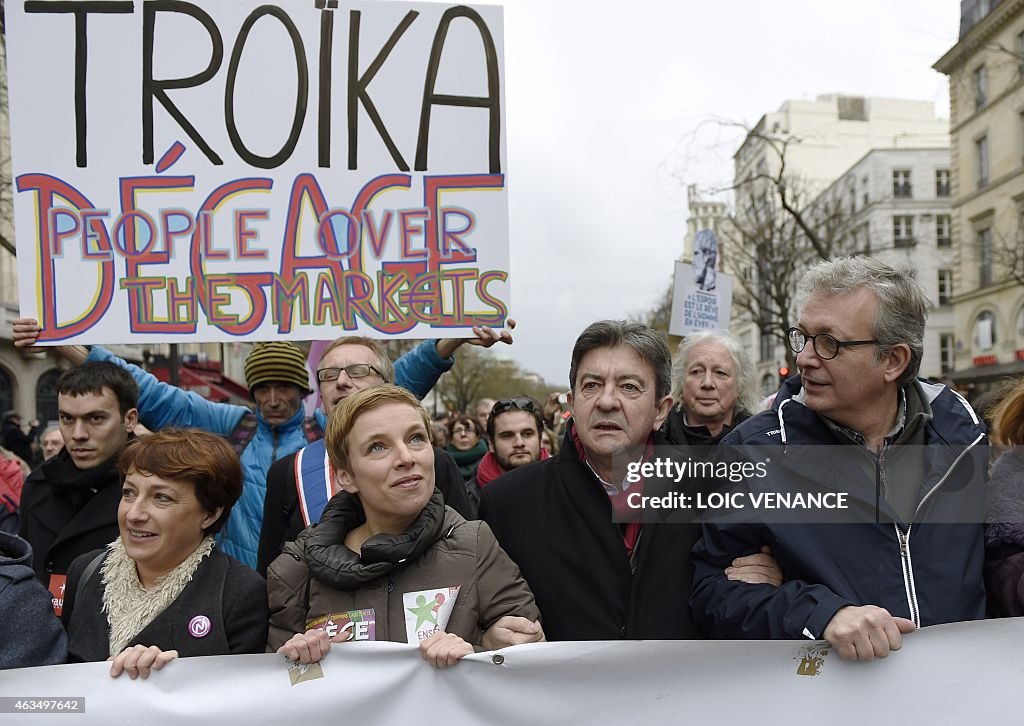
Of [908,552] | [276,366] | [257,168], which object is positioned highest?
[257,168]

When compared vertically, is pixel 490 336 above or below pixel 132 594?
above

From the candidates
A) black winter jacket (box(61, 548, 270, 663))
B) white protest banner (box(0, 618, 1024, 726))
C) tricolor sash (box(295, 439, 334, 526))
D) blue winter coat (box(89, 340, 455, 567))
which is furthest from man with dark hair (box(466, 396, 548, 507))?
white protest banner (box(0, 618, 1024, 726))

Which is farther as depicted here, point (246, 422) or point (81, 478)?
point (246, 422)

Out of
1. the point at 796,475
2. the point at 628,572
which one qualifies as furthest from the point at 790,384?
the point at 628,572

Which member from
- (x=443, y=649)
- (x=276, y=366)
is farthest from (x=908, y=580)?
(x=276, y=366)

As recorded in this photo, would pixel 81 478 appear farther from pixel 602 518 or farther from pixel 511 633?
pixel 602 518

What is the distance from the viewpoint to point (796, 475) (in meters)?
2.09

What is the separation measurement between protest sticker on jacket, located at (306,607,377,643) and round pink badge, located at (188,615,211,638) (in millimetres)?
280

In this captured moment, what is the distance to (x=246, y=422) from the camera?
3.71 meters

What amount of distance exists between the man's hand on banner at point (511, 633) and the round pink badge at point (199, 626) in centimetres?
71

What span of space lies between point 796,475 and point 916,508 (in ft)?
0.91

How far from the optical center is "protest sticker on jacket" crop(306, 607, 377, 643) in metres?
2.08

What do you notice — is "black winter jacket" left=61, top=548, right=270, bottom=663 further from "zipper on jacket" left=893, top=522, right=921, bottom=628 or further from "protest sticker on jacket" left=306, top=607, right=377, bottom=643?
"zipper on jacket" left=893, top=522, right=921, bottom=628

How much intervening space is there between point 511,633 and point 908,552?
0.96m
